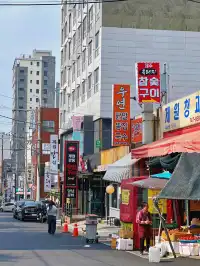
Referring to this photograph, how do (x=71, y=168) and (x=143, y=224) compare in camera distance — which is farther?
(x=71, y=168)

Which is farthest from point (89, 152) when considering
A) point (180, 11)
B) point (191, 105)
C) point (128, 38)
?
point (191, 105)

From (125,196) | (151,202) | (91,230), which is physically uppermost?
(125,196)

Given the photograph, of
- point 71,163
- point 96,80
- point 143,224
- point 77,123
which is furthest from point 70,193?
point 143,224

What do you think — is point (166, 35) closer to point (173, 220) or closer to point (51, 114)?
point (173, 220)

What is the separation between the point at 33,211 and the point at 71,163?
4629 millimetres

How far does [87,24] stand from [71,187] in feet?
54.2

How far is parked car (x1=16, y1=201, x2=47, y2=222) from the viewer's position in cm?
3981

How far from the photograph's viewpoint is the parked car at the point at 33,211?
39.8 meters

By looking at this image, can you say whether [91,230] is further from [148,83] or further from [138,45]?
[138,45]

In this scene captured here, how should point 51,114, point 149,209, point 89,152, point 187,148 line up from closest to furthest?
point 187,148, point 149,209, point 89,152, point 51,114

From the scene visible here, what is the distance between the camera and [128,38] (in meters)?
43.5

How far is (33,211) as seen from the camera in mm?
40562

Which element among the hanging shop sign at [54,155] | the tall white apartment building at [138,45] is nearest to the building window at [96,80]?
the tall white apartment building at [138,45]

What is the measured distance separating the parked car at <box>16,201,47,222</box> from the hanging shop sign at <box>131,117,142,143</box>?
12.8 m
